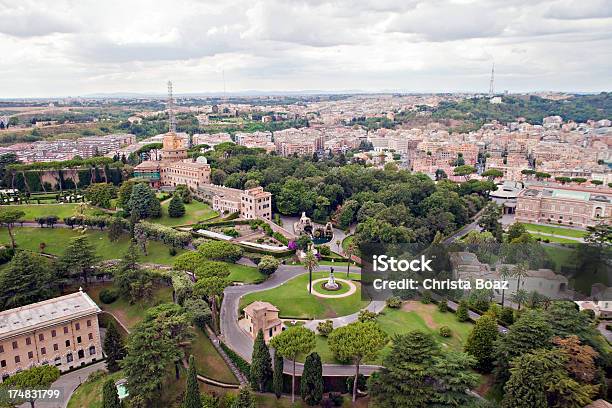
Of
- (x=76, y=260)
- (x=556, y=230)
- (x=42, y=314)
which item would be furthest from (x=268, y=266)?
(x=556, y=230)

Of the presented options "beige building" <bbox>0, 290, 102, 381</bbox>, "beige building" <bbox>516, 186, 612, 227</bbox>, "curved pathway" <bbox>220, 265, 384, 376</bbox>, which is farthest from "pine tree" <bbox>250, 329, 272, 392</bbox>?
"beige building" <bbox>516, 186, 612, 227</bbox>

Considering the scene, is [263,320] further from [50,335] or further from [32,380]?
[50,335]

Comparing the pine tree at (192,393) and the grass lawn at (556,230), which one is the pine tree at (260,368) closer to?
the pine tree at (192,393)

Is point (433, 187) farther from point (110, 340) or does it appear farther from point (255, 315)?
point (110, 340)

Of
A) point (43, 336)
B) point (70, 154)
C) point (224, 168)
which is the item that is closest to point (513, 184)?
point (224, 168)

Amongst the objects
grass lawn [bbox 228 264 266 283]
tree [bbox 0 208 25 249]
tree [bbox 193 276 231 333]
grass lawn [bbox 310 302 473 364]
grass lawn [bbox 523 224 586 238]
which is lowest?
grass lawn [bbox 523 224 586 238]

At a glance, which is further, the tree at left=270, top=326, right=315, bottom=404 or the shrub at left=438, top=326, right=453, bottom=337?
the shrub at left=438, top=326, right=453, bottom=337

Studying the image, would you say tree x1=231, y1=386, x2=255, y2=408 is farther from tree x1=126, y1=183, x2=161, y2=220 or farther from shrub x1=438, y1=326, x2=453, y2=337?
tree x1=126, y1=183, x2=161, y2=220

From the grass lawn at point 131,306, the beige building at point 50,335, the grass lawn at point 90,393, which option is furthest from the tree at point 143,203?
the grass lawn at point 90,393
